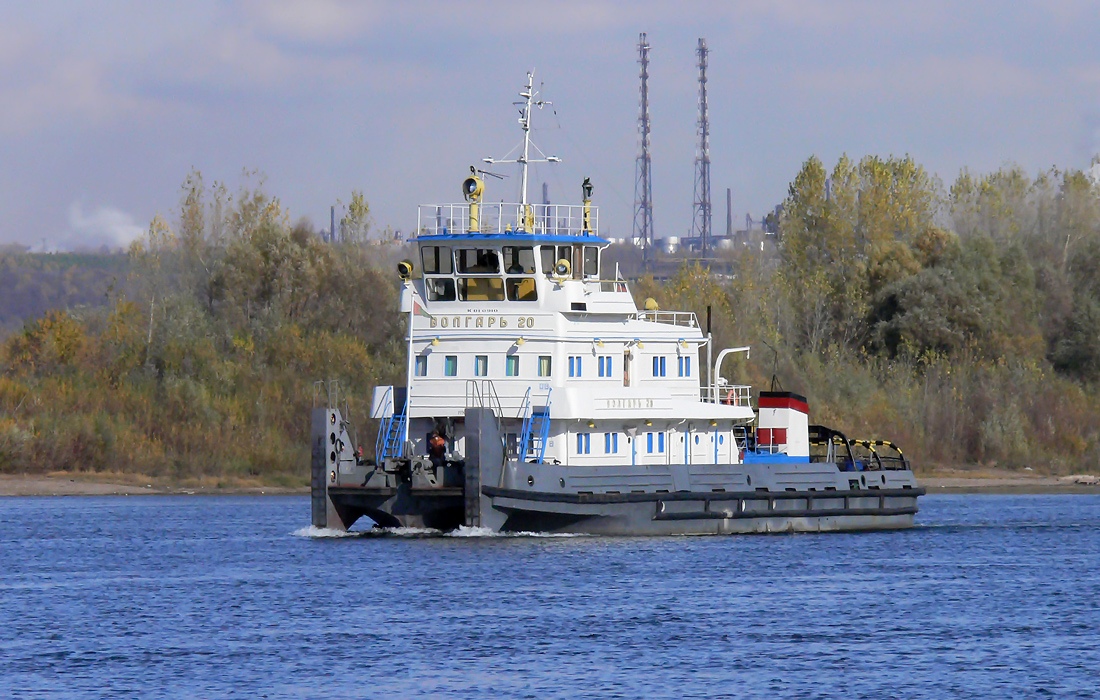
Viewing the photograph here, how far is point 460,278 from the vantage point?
36.4m

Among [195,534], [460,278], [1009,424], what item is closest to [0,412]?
[195,534]

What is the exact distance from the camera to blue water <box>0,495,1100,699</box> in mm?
23250

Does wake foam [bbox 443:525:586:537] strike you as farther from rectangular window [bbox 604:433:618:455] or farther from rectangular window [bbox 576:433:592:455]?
rectangular window [bbox 604:433:618:455]

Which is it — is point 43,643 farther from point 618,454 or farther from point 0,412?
point 0,412

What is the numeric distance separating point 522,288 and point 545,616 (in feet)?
Answer: 32.5

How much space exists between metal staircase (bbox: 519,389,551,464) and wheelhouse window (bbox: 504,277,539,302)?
2.06 meters

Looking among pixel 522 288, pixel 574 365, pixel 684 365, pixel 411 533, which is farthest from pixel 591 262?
pixel 411 533

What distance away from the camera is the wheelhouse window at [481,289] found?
36344mm

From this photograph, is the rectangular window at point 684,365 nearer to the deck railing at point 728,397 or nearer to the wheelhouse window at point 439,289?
the deck railing at point 728,397

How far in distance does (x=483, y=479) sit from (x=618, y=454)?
3.96 meters

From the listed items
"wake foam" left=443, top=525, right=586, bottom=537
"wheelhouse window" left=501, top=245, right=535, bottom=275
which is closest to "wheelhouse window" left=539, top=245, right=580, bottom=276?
"wheelhouse window" left=501, top=245, right=535, bottom=275

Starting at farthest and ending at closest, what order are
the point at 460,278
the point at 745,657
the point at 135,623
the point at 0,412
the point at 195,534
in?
the point at 0,412, the point at 195,534, the point at 460,278, the point at 135,623, the point at 745,657

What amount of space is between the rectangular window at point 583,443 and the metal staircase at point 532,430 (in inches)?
38.8

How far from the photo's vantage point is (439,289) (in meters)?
36.6
